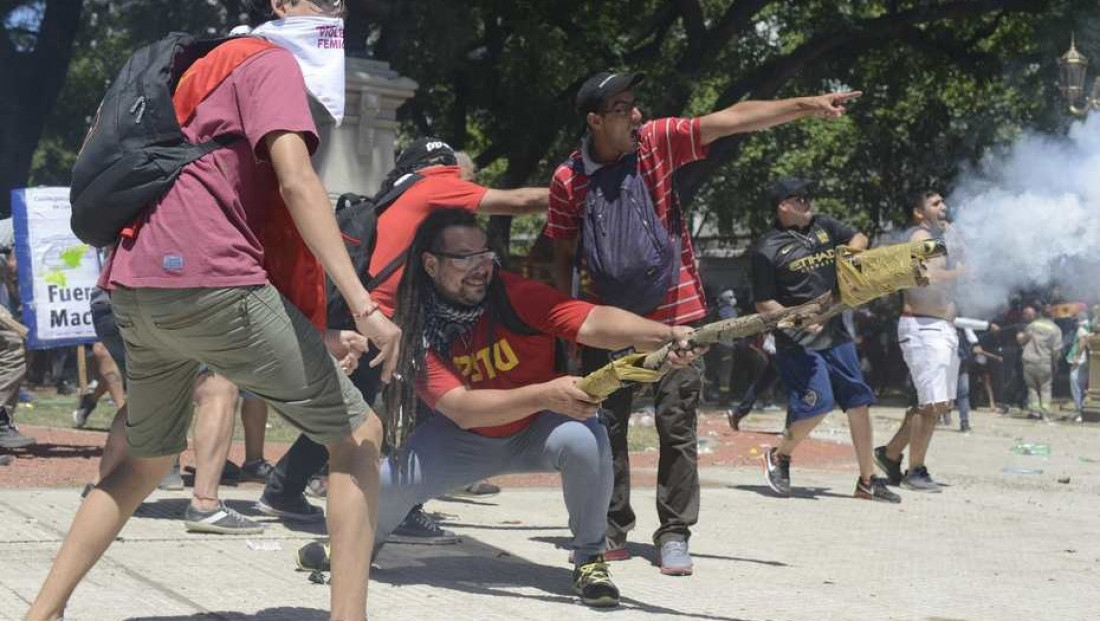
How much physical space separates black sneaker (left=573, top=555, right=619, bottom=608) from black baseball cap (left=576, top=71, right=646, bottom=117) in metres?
1.77

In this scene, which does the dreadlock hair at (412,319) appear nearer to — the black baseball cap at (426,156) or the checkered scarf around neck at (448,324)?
the checkered scarf around neck at (448,324)

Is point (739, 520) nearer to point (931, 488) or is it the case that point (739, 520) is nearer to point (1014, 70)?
point (931, 488)

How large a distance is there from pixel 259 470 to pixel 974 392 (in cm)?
1728

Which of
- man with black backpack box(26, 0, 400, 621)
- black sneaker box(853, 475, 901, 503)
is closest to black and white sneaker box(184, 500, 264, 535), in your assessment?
man with black backpack box(26, 0, 400, 621)

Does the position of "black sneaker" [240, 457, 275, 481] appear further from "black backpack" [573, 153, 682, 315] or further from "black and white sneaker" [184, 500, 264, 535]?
"black backpack" [573, 153, 682, 315]

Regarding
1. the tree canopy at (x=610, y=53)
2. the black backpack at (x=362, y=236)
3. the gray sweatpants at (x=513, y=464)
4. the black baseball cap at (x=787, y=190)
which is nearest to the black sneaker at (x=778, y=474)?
the black baseball cap at (x=787, y=190)

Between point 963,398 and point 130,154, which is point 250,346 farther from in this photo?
point 963,398

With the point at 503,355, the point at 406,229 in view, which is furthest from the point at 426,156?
the point at 503,355

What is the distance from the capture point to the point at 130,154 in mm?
3758

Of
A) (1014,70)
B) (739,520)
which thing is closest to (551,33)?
(1014,70)

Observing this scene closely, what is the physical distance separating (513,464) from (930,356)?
15.5 feet

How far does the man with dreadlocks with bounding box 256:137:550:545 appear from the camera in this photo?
5672mm

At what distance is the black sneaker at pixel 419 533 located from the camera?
618 cm

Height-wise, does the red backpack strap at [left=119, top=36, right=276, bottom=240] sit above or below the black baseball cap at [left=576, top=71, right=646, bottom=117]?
below
